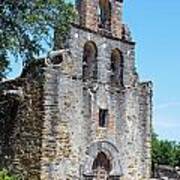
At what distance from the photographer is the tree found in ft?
70.1

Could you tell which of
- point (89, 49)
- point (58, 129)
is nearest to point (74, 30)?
point (89, 49)

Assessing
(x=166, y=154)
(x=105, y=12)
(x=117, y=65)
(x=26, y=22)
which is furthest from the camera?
(x=166, y=154)

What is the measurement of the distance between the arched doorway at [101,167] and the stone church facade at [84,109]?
40 mm

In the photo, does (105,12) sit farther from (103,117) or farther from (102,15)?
(103,117)

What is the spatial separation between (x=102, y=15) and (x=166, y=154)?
871 inches

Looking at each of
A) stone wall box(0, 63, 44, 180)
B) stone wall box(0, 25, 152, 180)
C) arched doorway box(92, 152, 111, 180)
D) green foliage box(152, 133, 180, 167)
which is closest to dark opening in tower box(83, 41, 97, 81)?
stone wall box(0, 25, 152, 180)

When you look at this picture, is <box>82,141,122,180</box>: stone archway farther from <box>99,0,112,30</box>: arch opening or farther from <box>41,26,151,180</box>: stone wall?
<box>99,0,112,30</box>: arch opening

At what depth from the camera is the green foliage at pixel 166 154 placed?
47141 mm

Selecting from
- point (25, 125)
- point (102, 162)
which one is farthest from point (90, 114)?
point (25, 125)

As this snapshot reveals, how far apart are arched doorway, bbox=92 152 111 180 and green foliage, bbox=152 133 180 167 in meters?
20.5

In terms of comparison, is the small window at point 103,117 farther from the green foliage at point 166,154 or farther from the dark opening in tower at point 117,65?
the green foliage at point 166,154

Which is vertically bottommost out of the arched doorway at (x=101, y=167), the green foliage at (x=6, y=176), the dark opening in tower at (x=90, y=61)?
the green foliage at (x=6, y=176)

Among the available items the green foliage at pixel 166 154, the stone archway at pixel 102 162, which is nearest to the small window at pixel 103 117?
the stone archway at pixel 102 162

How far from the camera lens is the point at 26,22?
848 inches
